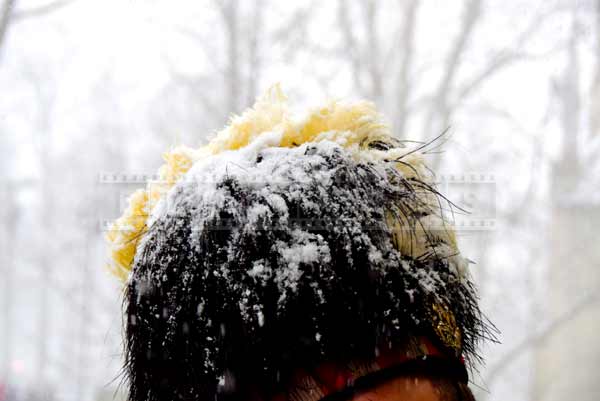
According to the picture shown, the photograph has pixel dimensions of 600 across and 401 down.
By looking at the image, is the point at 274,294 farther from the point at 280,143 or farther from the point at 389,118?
the point at 389,118

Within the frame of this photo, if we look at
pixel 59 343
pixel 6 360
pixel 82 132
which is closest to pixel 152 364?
pixel 82 132

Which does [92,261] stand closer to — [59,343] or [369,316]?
[59,343]

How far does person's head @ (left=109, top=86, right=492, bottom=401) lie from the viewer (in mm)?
693

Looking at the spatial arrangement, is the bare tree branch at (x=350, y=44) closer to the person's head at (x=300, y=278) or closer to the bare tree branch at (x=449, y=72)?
the bare tree branch at (x=449, y=72)

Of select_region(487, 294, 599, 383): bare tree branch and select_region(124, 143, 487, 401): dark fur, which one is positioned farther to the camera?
select_region(487, 294, 599, 383): bare tree branch

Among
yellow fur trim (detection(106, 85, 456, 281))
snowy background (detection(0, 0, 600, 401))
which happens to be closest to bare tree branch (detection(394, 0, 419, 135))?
snowy background (detection(0, 0, 600, 401))

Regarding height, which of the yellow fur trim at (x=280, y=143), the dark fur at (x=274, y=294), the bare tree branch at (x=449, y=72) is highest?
the bare tree branch at (x=449, y=72)

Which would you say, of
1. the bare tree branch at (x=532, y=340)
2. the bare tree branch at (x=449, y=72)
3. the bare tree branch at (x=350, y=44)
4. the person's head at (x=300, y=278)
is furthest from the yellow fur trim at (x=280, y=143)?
the bare tree branch at (x=532, y=340)

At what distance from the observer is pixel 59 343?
10.4 metres

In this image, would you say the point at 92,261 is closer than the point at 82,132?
Yes

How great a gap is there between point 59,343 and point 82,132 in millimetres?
4606

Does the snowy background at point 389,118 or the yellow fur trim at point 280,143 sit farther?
the snowy background at point 389,118

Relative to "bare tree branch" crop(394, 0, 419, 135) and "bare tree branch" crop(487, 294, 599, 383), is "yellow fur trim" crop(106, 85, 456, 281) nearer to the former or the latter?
"bare tree branch" crop(394, 0, 419, 135)

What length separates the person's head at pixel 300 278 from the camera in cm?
69
